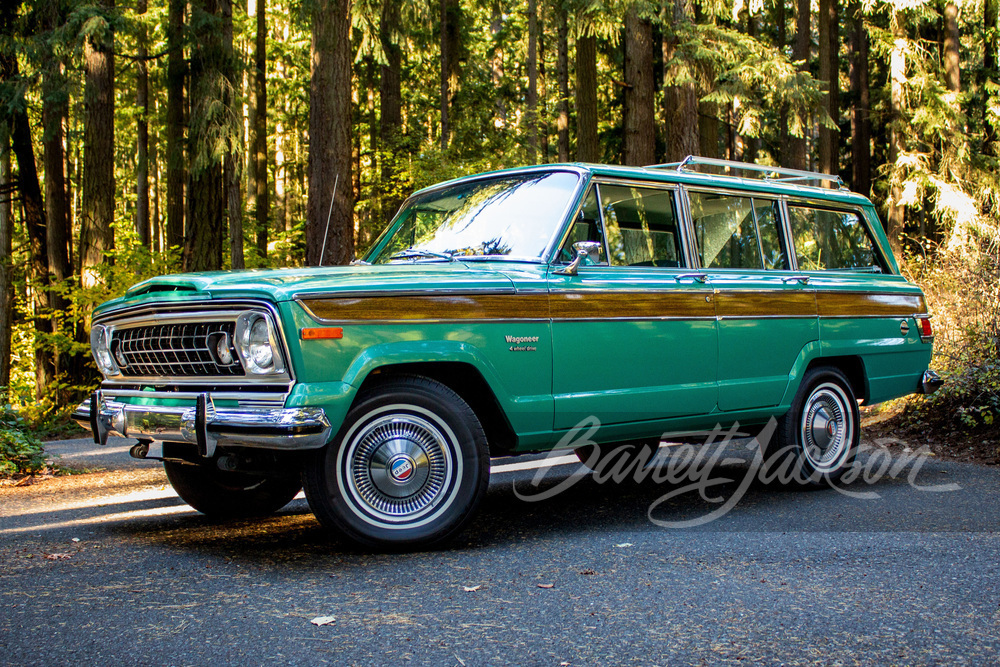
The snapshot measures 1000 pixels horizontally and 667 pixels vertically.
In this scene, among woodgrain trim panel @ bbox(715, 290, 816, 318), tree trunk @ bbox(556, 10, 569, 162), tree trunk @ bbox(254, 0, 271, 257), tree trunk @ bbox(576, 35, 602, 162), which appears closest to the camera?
woodgrain trim panel @ bbox(715, 290, 816, 318)

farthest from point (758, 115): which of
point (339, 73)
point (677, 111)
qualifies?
point (339, 73)

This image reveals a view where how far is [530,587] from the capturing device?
4.00 m

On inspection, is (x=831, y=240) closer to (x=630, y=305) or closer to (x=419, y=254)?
(x=630, y=305)

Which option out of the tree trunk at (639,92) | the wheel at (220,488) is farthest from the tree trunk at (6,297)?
the wheel at (220,488)

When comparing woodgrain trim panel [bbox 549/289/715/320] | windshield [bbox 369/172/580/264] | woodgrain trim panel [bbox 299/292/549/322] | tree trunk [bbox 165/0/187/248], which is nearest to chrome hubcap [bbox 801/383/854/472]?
woodgrain trim panel [bbox 549/289/715/320]

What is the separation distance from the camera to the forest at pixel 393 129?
514 inches

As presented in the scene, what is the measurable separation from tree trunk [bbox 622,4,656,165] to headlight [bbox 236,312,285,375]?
13.1 m

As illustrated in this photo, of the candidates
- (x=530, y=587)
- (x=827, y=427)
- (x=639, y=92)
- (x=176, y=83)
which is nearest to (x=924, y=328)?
(x=827, y=427)

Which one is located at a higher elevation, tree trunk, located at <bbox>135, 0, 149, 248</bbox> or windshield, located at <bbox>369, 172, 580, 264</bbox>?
tree trunk, located at <bbox>135, 0, 149, 248</bbox>

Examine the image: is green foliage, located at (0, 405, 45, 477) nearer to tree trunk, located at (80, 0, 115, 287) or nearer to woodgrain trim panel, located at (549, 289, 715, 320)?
woodgrain trim panel, located at (549, 289, 715, 320)

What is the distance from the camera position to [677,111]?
15914mm

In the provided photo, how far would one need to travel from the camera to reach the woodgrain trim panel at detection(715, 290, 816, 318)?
20.1 feet

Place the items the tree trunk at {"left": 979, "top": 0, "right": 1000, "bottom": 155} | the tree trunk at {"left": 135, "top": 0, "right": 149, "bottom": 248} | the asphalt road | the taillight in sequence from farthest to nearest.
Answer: the tree trunk at {"left": 135, "top": 0, "right": 149, "bottom": 248}
the tree trunk at {"left": 979, "top": 0, "right": 1000, "bottom": 155}
the taillight
the asphalt road

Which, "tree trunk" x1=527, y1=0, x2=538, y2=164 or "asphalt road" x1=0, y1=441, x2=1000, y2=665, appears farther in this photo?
"tree trunk" x1=527, y1=0, x2=538, y2=164
